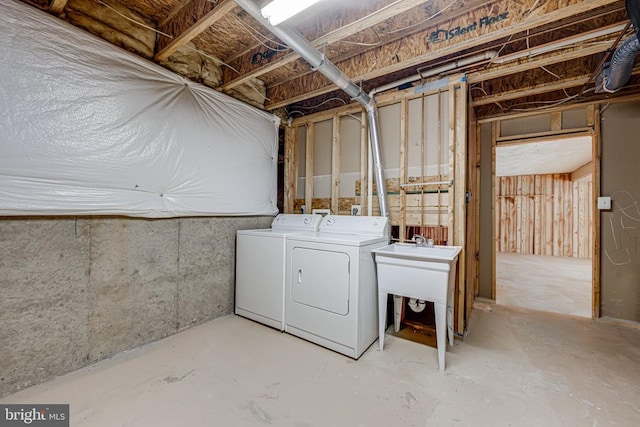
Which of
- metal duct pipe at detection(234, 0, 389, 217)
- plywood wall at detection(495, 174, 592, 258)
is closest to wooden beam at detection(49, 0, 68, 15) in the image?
metal duct pipe at detection(234, 0, 389, 217)

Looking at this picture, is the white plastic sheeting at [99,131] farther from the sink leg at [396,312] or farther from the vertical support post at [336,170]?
the sink leg at [396,312]

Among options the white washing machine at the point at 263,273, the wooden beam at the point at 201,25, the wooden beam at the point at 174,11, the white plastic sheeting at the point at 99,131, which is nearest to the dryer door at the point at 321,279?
the white washing machine at the point at 263,273

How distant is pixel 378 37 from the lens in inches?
89.1

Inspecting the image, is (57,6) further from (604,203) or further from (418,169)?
(604,203)

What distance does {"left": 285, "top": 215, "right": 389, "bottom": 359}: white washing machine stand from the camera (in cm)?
205

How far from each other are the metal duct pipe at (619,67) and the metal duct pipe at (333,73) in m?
1.84

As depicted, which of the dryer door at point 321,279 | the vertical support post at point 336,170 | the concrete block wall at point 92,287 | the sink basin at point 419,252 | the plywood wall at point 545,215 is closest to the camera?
the concrete block wall at point 92,287

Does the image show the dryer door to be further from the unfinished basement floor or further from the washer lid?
the washer lid

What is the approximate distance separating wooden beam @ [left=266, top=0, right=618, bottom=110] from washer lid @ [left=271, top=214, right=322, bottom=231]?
139 cm

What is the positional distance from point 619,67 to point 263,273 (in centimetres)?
347

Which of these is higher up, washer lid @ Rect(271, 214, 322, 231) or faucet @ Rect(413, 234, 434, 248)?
washer lid @ Rect(271, 214, 322, 231)

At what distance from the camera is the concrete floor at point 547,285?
3.30 m

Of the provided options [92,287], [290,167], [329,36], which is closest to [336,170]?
[290,167]

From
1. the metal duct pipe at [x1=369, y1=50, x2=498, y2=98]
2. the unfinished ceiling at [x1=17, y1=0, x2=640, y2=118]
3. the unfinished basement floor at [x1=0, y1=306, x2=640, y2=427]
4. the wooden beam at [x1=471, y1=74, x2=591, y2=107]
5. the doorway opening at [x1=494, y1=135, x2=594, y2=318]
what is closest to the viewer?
the unfinished basement floor at [x1=0, y1=306, x2=640, y2=427]
